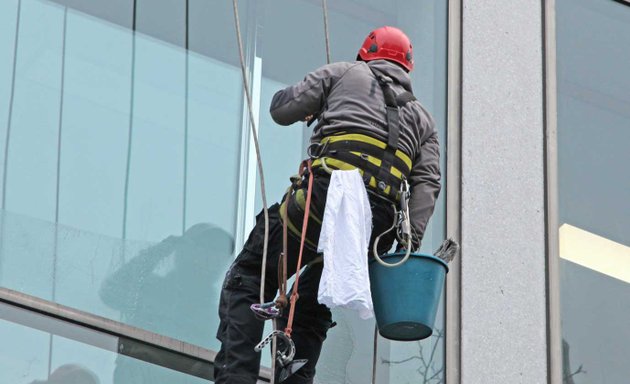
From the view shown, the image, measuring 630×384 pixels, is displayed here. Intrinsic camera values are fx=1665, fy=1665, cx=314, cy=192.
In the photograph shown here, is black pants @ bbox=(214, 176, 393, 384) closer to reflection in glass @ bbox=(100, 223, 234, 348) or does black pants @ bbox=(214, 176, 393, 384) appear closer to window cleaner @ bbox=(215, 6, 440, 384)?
window cleaner @ bbox=(215, 6, 440, 384)

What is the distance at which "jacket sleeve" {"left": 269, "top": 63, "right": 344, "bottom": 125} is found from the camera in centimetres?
777

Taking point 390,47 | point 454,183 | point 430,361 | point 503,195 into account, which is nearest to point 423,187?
point 390,47

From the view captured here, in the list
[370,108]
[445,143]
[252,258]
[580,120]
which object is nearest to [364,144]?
[370,108]

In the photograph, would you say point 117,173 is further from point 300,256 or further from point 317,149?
point 300,256

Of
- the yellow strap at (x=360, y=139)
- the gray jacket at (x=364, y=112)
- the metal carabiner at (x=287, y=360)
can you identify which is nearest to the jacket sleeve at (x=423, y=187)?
the gray jacket at (x=364, y=112)

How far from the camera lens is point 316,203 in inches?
303

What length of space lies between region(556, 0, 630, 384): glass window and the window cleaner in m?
2.47

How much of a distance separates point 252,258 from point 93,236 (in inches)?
43.9

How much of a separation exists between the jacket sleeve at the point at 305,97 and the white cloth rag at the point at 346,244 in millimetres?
409

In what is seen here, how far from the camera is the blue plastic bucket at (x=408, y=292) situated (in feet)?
24.9

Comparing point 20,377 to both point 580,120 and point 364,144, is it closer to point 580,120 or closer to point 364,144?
point 364,144

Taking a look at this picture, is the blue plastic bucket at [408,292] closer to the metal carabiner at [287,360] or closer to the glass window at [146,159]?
the metal carabiner at [287,360]

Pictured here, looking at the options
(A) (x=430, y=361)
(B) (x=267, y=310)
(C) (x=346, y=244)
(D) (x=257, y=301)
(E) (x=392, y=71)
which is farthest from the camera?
(A) (x=430, y=361)

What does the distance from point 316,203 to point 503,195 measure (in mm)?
2621
